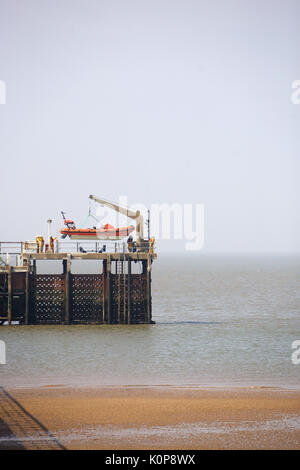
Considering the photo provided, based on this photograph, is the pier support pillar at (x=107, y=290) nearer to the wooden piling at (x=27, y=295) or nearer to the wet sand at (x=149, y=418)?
the wooden piling at (x=27, y=295)

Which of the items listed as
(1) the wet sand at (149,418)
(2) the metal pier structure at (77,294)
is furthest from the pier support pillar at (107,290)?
(1) the wet sand at (149,418)

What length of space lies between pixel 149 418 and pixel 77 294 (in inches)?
727

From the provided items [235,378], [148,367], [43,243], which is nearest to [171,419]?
[235,378]

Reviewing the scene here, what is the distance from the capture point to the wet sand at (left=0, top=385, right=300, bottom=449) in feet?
60.3

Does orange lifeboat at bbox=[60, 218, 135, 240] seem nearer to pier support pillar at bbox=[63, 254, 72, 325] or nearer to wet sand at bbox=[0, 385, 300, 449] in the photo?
pier support pillar at bbox=[63, 254, 72, 325]

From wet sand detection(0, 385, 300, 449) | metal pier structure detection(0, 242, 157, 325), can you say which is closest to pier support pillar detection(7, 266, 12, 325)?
metal pier structure detection(0, 242, 157, 325)

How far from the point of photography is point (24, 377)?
27391 mm

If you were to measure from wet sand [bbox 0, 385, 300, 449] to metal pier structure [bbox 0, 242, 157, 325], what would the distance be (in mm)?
13283

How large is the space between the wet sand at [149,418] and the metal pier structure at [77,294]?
13.3 metres

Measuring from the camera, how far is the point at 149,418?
2077cm

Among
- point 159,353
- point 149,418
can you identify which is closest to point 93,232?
point 159,353

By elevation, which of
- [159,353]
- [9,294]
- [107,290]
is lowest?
[159,353]

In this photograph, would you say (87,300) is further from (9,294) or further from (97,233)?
(97,233)
